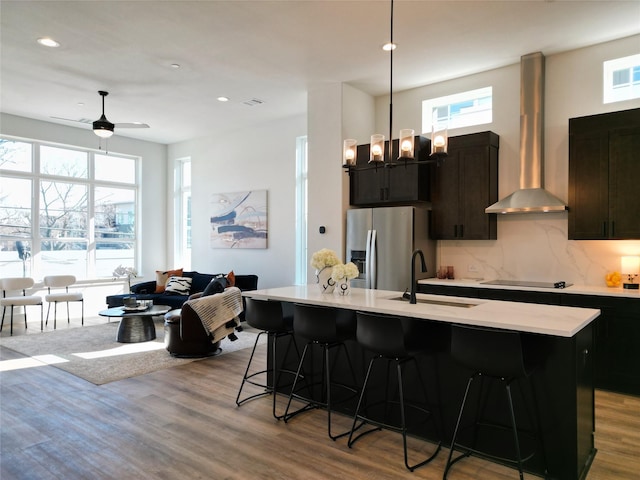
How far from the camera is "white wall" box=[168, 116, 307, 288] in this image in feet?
24.2

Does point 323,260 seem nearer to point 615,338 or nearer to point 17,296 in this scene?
point 615,338

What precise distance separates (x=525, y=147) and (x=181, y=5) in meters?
3.86

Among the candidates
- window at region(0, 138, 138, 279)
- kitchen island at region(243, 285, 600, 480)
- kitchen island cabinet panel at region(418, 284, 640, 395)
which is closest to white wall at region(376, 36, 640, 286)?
kitchen island cabinet panel at region(418, 284, 640, 395)

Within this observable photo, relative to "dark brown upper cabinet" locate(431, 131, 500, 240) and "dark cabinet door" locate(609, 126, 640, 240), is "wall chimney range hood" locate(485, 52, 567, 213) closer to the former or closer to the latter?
"dark brown upper cabinet" locate(431, 131, 500, 240)

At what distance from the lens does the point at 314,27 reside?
4.20 meters

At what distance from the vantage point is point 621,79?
4.51m

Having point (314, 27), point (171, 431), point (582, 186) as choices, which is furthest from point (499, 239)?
point (171, 431)

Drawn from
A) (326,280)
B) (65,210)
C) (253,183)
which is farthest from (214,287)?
(65,210)

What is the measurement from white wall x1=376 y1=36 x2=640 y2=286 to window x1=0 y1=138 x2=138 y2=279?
674 centimetres

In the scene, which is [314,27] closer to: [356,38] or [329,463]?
[356,38]

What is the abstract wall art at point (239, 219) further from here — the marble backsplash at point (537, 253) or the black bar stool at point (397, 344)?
the black bar stool at point (397, 344)

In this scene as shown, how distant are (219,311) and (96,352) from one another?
1.73m

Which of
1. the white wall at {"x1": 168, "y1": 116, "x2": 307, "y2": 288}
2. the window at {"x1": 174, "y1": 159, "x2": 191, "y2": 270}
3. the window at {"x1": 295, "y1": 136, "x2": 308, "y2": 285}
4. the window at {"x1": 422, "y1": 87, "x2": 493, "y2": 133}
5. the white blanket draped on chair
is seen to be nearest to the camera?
the white blanket draped on chair

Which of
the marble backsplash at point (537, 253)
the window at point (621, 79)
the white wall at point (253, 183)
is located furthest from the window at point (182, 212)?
the window at point (621, 79)
